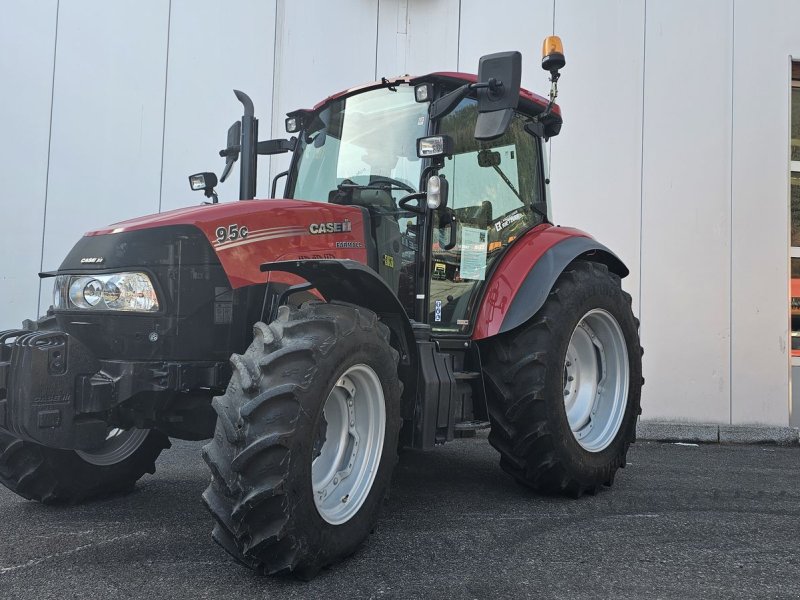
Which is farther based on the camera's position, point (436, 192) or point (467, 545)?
point (436, 192)

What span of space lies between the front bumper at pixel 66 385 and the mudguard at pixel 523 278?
158 centimetres

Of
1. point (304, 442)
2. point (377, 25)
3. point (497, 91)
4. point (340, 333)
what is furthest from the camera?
point (377, 25)

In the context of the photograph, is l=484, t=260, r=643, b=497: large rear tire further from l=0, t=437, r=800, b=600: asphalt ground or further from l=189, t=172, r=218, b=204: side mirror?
l=189, t=172, r=218, b=204: side mirror

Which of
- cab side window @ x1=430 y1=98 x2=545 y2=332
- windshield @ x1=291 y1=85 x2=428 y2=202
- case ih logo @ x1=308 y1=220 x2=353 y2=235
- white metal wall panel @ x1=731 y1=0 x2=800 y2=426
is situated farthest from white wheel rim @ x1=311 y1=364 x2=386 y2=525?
white metal wall panel @ x1=731 y1=0 x2=800 y2=426

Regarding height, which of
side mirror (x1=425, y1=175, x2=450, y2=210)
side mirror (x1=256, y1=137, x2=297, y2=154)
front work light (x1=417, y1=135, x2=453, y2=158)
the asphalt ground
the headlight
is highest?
side mirror (x1=256, y1=137, x2=297, y2=154)

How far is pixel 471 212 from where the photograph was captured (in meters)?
3.99

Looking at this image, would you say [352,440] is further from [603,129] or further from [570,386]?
[603,129]

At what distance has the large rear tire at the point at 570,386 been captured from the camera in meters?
3.70

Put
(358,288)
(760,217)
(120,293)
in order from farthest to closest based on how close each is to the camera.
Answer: (760,217) → (358,288) → (120,293)

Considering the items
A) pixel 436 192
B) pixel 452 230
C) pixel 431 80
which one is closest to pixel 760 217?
pixel 452 230

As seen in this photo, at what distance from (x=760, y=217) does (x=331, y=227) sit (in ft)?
16.9

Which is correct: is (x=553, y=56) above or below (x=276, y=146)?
above

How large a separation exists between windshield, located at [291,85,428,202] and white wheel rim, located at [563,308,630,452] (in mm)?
1466

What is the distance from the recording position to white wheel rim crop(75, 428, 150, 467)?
143 inches
